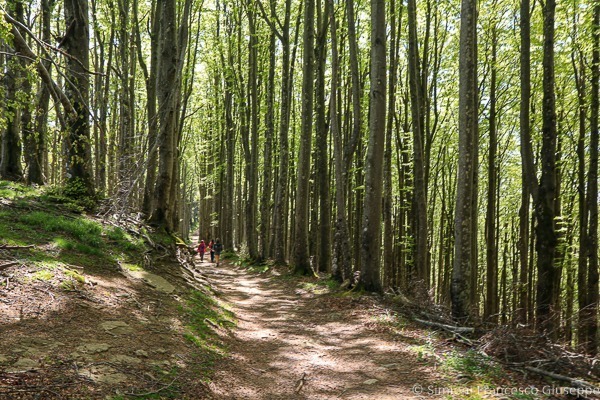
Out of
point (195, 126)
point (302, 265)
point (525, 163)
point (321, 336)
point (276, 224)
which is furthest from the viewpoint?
point (195, 126)

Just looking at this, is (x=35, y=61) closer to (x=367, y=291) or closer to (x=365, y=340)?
(x=365, y=340)

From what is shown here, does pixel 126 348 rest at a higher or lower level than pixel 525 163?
lower

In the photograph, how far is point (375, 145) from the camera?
930 cm

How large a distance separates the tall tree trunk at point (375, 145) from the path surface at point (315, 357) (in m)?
1.40

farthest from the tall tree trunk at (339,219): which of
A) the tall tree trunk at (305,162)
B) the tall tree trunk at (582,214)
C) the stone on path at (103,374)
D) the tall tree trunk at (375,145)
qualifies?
the stone on path at (103,374)

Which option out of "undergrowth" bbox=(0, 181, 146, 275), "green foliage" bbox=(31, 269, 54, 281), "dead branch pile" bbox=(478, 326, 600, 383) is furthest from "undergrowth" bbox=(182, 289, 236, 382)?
"dead branch pile" bbox=(478, 326, 600, 383)

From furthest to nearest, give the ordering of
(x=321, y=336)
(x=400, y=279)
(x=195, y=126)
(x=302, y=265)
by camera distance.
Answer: (x=195, y=126) < (x=400, y=279) < (x=302, y=265) < (x=321, y=336)

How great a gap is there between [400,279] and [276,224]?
21.7ft

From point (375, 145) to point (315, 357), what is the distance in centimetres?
529

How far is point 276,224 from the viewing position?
1620 cm

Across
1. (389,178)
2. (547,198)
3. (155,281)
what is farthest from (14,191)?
(547,198)

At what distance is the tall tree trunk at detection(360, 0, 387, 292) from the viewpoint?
30.2 ft

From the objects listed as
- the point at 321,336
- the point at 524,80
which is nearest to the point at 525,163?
the point at 524,80

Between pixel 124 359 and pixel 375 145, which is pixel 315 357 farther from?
pixel 375 145
